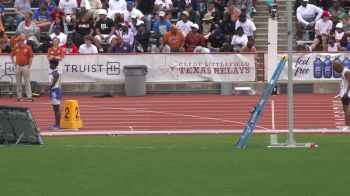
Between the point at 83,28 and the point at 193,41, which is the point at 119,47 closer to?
the point at 83,28

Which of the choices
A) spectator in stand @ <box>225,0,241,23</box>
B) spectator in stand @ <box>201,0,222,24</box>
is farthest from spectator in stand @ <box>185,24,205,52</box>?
spectator in stand @ <box>225,0,241,23</box>

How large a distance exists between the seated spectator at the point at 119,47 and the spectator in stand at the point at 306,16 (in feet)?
19.6

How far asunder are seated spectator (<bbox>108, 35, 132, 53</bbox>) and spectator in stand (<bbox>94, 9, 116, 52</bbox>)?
0.63 metres

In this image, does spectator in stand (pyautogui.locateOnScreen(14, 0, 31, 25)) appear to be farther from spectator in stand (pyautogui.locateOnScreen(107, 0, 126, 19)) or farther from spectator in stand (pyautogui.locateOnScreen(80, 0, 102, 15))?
spectator in stand (pyautogui.locateOnScreen(107, 0, 126, 19))

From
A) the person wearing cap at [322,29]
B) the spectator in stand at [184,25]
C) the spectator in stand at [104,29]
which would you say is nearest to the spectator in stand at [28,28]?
the spectator in stand at [104,29]

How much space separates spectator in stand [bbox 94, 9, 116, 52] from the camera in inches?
1463

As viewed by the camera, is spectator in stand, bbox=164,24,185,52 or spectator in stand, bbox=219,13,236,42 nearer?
spectator in stand, bbox=164,24,185,52

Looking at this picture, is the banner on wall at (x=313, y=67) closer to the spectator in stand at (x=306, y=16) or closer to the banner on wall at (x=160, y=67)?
the banner on wall at (x=160, y=67)

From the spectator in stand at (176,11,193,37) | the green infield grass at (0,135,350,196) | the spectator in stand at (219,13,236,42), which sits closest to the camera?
the green infield grass at (0,135,350,196)

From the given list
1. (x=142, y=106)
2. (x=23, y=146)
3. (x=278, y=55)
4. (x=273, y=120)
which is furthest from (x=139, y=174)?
(x=278, y=55)

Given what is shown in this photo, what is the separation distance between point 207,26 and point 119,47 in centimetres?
349

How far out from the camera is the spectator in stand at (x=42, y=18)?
3819 centimetres

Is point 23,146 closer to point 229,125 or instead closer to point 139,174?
point 139,174

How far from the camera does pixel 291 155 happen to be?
19.4m
